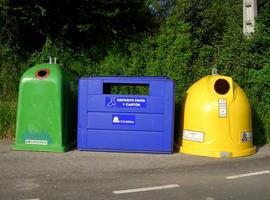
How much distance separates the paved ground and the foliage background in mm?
2307

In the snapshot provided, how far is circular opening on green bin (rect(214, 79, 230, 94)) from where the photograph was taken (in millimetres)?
7496

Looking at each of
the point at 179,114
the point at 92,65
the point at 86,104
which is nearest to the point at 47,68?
the point at 86,104

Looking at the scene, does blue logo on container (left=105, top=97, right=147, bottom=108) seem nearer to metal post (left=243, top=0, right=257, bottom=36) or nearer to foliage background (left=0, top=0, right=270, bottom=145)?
foliage background (left=0, top=0, right=270, bottom=145)

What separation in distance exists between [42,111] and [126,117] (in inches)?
48.4

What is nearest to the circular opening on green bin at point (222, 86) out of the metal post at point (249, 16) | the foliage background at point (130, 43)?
the foliage background at point (130, 43)

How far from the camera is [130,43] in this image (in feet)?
35.1

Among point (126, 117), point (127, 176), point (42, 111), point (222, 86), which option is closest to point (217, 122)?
point (222, 86)

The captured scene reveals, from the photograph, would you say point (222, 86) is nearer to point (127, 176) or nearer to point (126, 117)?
point (126, 117)

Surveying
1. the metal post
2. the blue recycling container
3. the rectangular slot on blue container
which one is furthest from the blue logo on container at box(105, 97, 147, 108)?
the metal post

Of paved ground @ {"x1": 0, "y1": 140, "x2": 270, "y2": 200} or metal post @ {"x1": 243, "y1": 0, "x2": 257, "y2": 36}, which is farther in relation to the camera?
metal post @ {"x1": 243, "y1": 0, "x2": 257, "y2": 36}

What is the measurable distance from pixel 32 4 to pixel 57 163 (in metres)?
4.69

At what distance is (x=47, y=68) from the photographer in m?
7.34

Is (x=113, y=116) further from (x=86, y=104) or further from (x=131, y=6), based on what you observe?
(x=131, y=6)

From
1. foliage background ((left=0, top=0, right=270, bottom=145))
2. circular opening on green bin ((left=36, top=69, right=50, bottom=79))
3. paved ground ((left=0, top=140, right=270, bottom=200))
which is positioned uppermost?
foliage background ((left=0, top=0, right=270, bottom=145))
